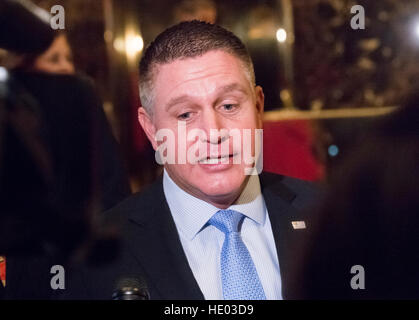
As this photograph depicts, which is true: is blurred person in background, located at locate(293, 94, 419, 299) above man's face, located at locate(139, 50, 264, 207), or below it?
below

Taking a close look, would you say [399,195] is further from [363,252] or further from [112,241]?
[112,241]

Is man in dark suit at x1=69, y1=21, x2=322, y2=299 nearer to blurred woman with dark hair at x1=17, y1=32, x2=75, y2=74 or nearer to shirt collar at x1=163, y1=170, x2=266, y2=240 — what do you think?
shirt collar at x1=163, y1=170, x2=266, y2=240

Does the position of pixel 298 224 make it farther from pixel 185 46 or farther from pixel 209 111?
pixel 185 46

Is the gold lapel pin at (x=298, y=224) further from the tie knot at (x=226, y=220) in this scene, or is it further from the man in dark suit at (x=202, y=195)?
the tie knot at (x=226, y=220)

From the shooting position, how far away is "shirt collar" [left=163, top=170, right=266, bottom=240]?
3.99ft

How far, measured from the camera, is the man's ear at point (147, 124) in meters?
1.23

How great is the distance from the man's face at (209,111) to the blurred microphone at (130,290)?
0.84 ft

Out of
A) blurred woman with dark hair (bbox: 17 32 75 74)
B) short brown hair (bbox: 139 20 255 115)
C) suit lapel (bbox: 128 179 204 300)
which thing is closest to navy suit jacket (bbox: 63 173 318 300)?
suit lapel (bbox: 128 179 204 300)

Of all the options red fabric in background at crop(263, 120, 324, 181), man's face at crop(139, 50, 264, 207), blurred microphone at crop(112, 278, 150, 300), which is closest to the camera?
blurred microphone at crop(112, 278, 150, 300)

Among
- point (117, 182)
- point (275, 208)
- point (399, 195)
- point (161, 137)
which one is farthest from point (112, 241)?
point (399, 195)

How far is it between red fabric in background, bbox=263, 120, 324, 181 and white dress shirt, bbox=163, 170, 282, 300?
0.08m

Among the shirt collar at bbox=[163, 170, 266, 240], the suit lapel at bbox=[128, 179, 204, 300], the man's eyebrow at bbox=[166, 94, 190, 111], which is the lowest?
the suit lapel at bbox=[128, 179, 204, 300]

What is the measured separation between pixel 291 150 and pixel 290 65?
0.21 metres

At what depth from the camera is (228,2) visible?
1.28 m
